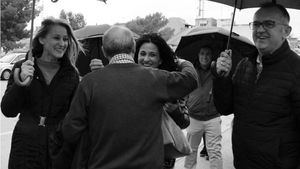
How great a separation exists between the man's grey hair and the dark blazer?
11 cm

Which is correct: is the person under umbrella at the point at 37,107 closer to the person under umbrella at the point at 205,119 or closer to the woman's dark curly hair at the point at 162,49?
the woman's dark curly hair at the point at 162,49

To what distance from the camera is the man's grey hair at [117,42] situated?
2143 millimetres

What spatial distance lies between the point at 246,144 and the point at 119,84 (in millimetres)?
1066

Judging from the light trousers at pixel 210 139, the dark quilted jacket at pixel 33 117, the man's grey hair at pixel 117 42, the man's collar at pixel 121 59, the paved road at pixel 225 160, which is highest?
the man's grey hair at pixel 117 42

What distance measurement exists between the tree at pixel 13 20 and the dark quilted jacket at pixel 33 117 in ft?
75.4

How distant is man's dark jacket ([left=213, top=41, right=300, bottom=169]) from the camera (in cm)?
234

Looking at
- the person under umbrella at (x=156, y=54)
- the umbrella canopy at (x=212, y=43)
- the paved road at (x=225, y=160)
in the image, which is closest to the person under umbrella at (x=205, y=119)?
the umbrella canopy at (x=212, y=43)

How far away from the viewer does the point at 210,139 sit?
15.0 feet

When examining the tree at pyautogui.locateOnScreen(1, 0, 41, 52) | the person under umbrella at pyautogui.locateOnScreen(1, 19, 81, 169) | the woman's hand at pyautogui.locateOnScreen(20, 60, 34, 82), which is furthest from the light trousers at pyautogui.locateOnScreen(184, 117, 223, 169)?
the tree at pyautogui.locateOnScreen(1, 0, 41, 52)

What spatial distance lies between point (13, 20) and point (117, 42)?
2563cm

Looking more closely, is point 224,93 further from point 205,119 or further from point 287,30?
point 205,119

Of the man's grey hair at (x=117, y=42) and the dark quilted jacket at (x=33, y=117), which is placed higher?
the man's grey hair at (x=117, y=42)

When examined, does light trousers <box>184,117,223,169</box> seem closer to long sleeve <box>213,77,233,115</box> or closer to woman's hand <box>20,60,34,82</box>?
long sleeve <box>213,77,233,115</box>

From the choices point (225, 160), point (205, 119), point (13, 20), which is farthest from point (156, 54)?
point (13, 20)
